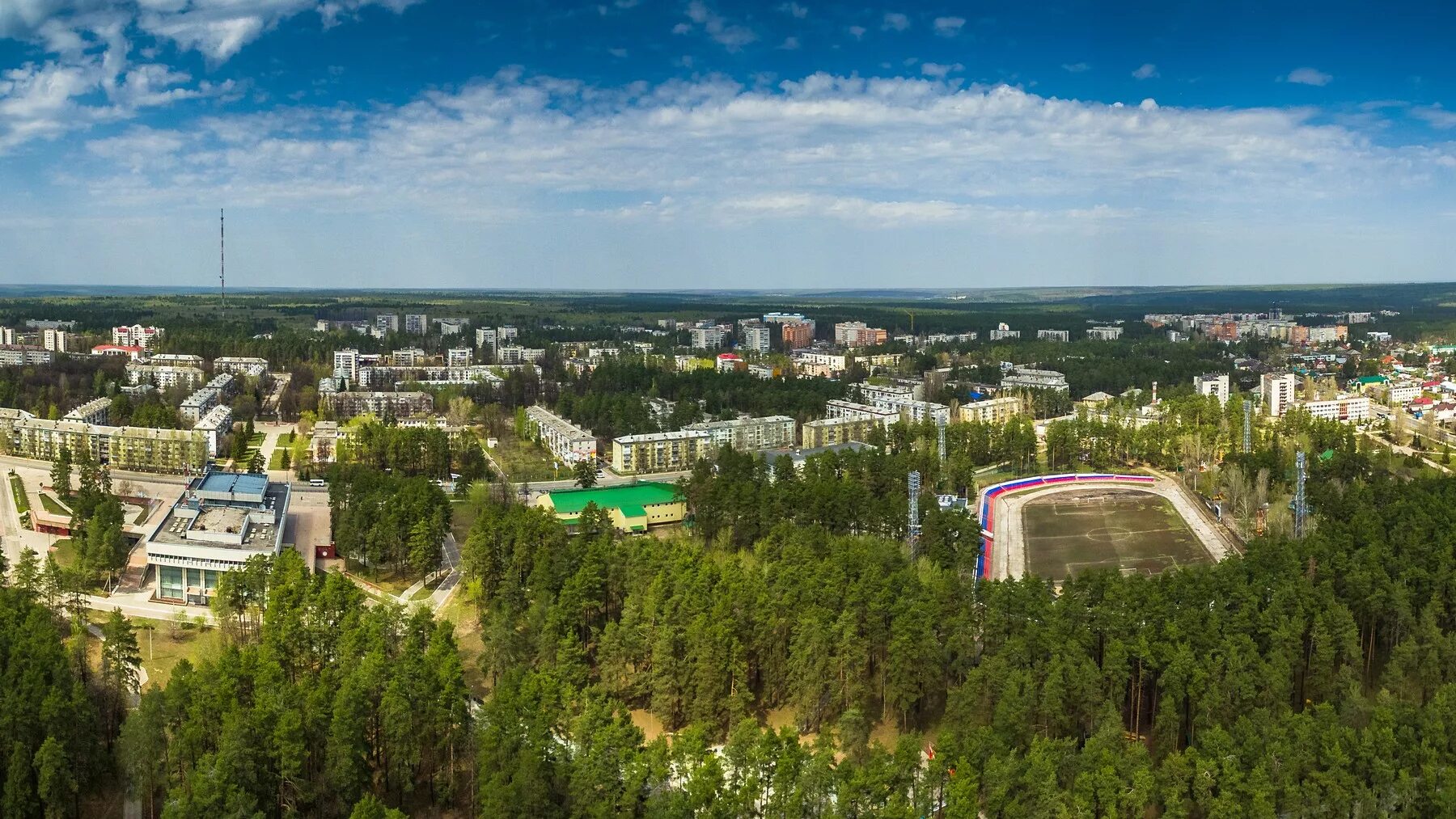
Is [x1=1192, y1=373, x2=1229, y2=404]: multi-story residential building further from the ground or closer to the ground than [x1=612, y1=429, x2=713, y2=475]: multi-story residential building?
further from the ground

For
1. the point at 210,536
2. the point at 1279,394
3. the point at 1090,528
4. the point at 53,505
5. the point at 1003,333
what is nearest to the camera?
the point at 210,536

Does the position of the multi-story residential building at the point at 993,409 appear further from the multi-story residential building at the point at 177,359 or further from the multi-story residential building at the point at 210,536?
the multi-story residential building at the point at 177,359

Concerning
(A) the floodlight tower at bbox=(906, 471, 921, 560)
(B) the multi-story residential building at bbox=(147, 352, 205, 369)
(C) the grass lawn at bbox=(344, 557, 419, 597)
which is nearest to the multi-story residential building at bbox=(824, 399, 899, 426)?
(A) the floodlight tower at bbox=(906, 471, 921, 560)

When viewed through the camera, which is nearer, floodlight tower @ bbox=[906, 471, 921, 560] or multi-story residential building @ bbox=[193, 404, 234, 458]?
floodlight tower @ bbox=[906, 471, 921, 560]

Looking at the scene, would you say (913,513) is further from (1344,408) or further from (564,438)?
(1344,408)

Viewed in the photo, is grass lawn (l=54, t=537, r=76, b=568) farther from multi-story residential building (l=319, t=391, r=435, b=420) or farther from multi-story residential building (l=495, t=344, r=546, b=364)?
multi-story residential building (l=495, t=344, r=546, b=364)

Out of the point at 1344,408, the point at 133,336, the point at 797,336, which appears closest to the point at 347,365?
the point at 133,336

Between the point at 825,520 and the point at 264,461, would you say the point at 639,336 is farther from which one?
the point at 825,520
